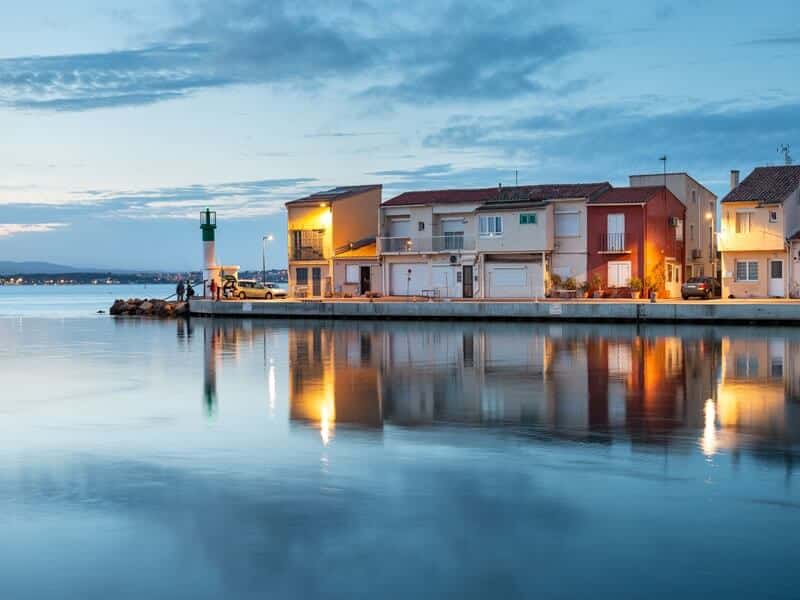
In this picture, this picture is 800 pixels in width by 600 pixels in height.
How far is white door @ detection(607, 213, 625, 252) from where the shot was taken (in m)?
50.0

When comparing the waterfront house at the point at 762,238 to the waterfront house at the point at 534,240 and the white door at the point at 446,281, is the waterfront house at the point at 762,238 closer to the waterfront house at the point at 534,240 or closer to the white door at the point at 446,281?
the waterfront house at the point at 534,240

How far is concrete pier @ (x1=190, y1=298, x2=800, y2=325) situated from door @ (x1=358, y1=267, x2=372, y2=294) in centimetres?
650

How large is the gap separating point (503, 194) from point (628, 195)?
685 centimetres

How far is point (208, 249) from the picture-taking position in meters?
58.4

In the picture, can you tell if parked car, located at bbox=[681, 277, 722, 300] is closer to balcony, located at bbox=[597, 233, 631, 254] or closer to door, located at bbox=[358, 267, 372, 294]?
balcony, located at bbox=[597, 233, 631, 254]

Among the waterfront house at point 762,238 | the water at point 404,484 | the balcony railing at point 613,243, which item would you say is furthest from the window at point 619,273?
the water at point 404,484

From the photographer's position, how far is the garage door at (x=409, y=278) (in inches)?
2164

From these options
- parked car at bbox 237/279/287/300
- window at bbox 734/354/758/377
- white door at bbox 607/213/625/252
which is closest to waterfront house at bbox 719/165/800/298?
white door at bbox 607/213/625/252

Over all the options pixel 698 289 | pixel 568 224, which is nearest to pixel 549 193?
pixel 568 224

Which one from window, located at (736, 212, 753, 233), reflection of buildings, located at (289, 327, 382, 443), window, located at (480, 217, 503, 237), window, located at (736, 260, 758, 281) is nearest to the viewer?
reflection of buildings, located at (289, 327, 382, 443)

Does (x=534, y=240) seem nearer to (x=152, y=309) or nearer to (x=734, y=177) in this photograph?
(x=734, y=177)

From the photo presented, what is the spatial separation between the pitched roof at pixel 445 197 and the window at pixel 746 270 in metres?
13.4

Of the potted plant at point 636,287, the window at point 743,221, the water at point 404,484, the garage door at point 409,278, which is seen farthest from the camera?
the garage door at point 409,278

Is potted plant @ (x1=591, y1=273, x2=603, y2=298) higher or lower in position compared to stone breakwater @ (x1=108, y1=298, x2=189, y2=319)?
higher
